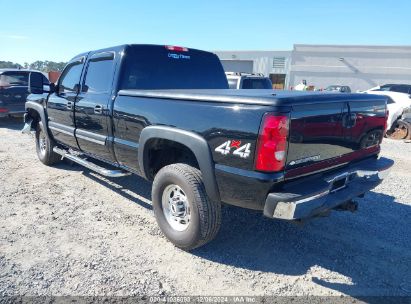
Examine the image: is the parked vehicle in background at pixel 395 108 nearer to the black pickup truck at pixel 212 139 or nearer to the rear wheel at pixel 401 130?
the rear wheel at pixel 401 130

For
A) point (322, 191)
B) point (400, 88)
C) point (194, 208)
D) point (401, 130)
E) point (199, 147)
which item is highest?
point (400, 88)

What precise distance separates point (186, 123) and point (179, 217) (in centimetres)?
102

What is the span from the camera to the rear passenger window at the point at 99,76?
4.12 metres

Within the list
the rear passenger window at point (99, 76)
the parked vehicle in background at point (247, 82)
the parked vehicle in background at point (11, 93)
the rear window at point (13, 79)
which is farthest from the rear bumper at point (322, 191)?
the rear window at point (13, 79)

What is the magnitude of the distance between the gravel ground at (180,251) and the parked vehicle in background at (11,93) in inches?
264

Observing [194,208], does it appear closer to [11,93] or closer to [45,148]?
[45,148]

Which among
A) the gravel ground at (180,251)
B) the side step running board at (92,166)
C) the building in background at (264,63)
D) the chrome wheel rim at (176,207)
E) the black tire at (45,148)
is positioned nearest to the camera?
the gravel ground at (180,251)

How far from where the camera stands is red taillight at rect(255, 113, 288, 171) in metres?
2.41

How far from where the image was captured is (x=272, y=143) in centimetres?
242

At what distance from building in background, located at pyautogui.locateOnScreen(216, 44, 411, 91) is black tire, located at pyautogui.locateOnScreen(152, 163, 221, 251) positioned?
30.9m

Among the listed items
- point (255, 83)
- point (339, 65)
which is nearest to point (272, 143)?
point (255, 83)

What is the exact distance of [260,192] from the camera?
2553mm

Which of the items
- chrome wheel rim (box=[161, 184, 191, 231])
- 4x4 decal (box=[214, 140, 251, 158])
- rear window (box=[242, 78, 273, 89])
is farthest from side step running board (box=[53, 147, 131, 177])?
rear window (box=[242, 78, 273, 89])

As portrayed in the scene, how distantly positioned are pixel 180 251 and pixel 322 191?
154 centimetres
